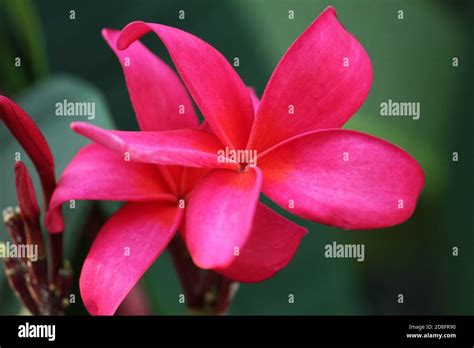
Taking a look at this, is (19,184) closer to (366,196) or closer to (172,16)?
(366,196)

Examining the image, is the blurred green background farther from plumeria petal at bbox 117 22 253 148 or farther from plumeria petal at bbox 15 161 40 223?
plumeria petal at bbox 117 22 253 148

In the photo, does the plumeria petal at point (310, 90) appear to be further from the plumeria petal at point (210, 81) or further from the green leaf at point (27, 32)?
the green leaf at point (27, 32)

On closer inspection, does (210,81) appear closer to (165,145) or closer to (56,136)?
(165,145)

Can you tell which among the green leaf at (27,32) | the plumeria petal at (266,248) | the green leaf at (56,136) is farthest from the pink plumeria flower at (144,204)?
the green leaf at (27,32)

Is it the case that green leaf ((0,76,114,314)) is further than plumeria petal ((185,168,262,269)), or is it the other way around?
green leaf ((0,76,114,314))

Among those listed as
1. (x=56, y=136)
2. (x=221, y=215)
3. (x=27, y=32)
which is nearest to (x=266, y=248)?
(x=221, y=215)

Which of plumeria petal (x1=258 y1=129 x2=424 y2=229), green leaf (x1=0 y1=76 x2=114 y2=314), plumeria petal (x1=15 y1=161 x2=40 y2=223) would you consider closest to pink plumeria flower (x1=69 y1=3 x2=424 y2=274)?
plumeria petal (x1=258 y1=129 x2=424 y2=229)
